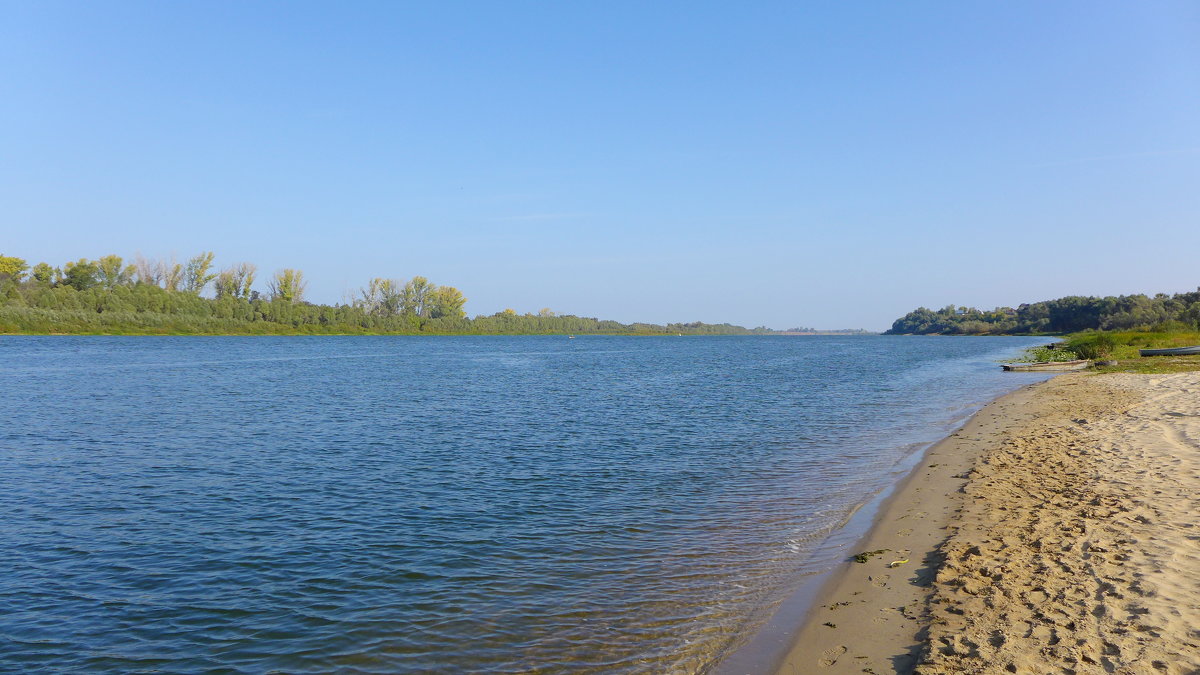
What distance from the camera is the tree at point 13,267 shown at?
444ft

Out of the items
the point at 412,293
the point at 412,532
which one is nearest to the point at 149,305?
the point at 412,293

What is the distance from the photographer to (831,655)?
6.74 m

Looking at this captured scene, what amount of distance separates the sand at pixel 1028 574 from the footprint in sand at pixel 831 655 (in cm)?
2

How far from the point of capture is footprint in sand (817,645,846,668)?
6578mm

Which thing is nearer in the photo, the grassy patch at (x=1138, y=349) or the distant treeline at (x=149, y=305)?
the grassy patch at (x=1138, y=349)

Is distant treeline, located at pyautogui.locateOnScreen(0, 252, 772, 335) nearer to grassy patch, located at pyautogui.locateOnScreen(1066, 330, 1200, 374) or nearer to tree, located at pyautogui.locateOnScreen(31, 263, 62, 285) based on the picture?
tree, located at pyautogui.locateOnScreen(31, 263, 62, 285)

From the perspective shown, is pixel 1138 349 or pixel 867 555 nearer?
pixel 867 555

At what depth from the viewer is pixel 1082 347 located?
54.5 m

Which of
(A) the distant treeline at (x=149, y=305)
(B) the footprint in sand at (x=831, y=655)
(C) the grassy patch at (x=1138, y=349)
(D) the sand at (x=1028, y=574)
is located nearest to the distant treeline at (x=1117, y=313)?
(C) the grassy patch at (x=1138, y=349)

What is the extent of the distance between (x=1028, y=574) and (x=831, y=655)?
10.3 ft

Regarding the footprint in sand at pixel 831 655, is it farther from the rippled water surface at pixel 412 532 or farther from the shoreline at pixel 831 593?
the rippled water surface at pixel 412 532

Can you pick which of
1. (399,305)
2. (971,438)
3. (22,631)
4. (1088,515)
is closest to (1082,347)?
(971,438)

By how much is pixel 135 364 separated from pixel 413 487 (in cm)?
5351

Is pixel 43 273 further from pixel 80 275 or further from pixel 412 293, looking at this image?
pixel 412 293
